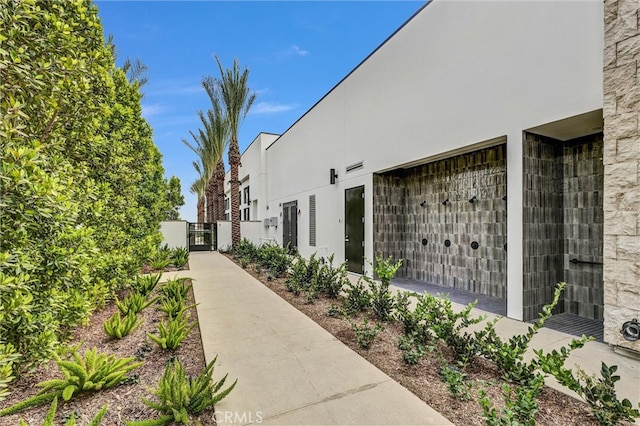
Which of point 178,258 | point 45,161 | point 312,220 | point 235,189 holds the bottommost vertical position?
point 178,258

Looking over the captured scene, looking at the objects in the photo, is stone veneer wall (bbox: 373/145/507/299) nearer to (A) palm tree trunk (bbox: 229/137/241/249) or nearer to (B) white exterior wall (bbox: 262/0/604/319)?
(B) white exterior wall (bbox: 262/0/604/319)

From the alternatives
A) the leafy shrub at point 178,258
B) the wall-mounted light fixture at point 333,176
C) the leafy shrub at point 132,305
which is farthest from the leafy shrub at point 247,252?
the leafy shrub at point 132,305

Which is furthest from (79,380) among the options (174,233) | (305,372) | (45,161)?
(174,233)

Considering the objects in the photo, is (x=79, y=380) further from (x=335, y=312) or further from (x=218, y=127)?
(x=218, y=127)

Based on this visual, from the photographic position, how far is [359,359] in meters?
3.05

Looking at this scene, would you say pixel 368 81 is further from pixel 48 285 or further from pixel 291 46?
pixel 48 285

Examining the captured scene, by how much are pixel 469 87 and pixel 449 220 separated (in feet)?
9.08

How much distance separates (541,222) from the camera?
4297 millimetres

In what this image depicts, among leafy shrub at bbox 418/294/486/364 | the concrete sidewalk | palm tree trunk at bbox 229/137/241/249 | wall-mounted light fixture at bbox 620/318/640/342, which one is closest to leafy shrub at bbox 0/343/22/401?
the concrete sidewalk

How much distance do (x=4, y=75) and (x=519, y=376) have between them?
4.53m

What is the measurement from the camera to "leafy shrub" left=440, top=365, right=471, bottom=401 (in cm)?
234

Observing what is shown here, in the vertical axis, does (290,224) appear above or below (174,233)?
above

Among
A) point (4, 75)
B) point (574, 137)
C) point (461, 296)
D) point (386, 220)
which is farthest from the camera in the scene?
point (386, 220)

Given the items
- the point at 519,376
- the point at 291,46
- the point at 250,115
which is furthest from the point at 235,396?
the point at 250,115
